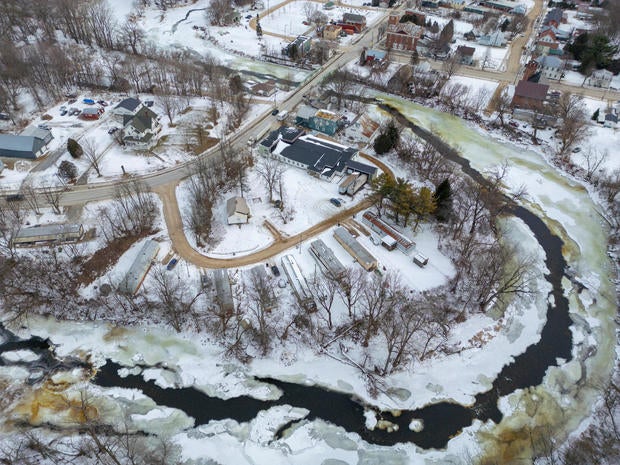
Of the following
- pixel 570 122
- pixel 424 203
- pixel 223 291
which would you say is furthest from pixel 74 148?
pixel 570 122

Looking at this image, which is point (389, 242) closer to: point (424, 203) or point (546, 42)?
point (424, 203)

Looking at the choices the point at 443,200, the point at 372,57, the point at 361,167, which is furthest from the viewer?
the point at 372,57

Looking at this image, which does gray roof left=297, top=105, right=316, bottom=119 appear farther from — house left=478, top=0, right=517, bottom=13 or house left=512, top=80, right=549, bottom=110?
house left=478, top=0, right=517, bottom=13

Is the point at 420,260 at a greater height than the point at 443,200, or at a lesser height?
lesser

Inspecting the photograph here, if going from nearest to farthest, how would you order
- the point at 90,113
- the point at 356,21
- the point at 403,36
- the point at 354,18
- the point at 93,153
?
the point at 93,153, the point at 90,113, the point at 403,36, the point at 356,21, the point at 354,18

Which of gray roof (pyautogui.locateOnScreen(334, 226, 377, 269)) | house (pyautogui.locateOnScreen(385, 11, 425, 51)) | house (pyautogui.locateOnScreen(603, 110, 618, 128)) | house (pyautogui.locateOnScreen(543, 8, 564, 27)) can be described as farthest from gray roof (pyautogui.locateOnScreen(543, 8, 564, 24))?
gray roof (pyautogui.locateOnScreen(334, 226, 377, 269))

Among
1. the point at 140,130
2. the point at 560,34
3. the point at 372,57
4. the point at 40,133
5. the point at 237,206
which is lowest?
the point at 237,206
